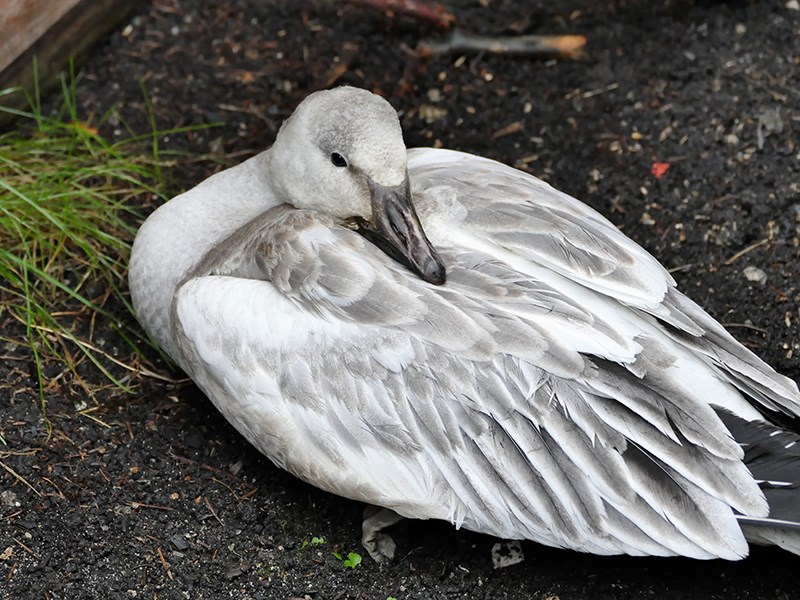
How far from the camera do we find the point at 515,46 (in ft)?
16.3

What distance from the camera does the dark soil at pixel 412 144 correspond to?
3.44 metres

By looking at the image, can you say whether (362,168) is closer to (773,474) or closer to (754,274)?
(773,474)

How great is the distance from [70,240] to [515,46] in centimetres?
206

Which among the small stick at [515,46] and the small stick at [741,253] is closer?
the small stick at [741,253]

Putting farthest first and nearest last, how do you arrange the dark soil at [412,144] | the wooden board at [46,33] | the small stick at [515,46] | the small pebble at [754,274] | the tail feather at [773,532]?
the small stick at [515,46]
the wooden board at [46,33]
the small pebble at [754,274]
the dark soil at [412,144]
the tail feather at [773,532]

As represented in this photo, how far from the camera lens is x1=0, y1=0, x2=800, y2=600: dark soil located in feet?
11.3

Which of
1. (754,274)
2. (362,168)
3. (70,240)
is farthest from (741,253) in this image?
(70,240)

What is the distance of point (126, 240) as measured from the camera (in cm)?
436

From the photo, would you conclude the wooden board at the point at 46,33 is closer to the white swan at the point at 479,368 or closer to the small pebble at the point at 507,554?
the white swan at the point at 479,368

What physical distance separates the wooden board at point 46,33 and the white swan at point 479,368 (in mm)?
1490

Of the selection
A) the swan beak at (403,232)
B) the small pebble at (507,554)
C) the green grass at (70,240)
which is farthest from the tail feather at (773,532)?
the green grass at (70,240)

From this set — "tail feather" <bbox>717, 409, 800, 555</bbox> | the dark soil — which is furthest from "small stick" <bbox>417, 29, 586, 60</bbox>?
"tail feather" <bbox>717, 409, 800, 555</bbox>

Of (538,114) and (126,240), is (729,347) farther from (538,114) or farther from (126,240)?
(126,240)

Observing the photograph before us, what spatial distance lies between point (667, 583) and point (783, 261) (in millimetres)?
1384
